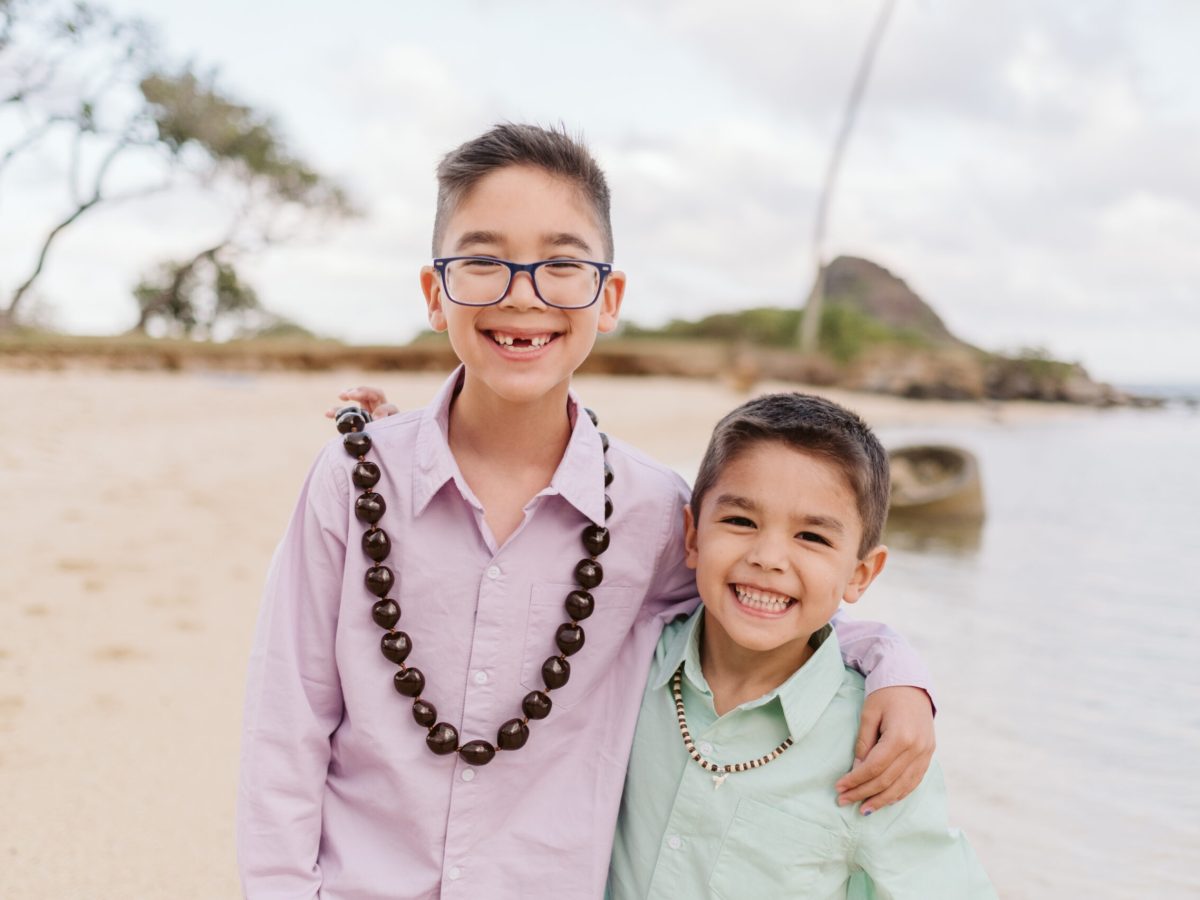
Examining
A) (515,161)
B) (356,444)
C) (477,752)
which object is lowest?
(477,752)

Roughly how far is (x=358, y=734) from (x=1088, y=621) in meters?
6.89

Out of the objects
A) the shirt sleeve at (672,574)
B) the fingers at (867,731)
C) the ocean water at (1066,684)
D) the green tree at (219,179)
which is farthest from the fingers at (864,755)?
the green tree at (219,179)

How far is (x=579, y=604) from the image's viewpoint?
6.48 feet

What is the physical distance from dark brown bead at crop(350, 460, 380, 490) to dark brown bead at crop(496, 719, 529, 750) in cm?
55

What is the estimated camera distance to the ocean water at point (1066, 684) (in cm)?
378

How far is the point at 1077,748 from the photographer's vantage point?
478cm

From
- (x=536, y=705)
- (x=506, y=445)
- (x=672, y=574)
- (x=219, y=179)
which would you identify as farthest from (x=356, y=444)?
(x=219, y=179)

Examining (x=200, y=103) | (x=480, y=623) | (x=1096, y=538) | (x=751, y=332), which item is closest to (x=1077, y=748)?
(x=480, y=623)

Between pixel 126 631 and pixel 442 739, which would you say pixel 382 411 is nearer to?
pixel 442 739

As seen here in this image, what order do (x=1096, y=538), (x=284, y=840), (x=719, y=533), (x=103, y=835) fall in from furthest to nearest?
(x=1096, y=538) → (x=103, y=835) → (x=719, y=533) → (x=284, y=840)

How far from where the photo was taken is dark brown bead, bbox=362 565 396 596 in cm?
191

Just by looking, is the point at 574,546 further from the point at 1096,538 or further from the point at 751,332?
the point at 751,332

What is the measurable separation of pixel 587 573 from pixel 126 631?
11.1 ft

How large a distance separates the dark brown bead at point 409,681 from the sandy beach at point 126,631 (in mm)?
1349
